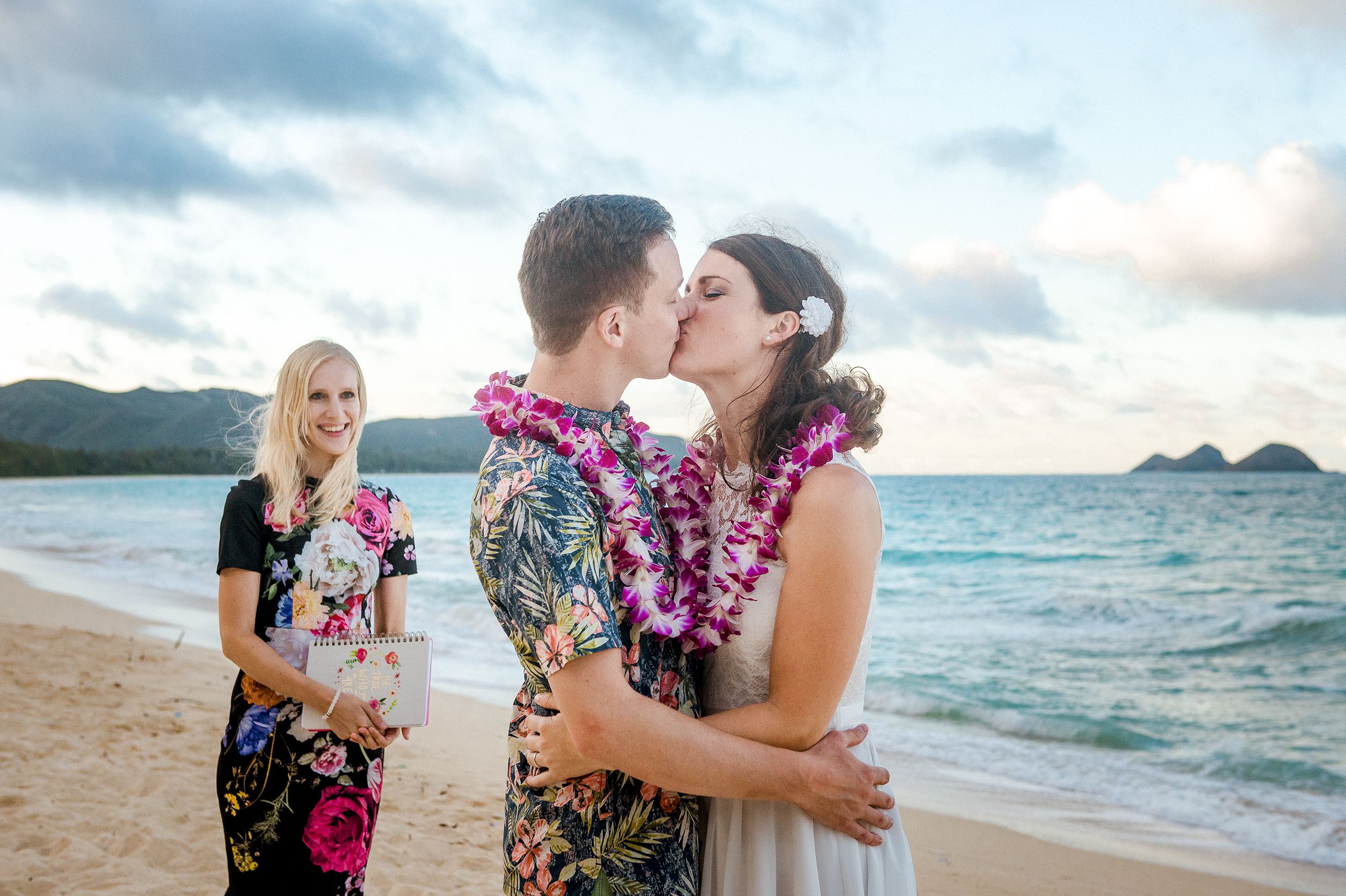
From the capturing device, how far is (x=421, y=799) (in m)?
6.28

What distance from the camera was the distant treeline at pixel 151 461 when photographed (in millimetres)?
52281

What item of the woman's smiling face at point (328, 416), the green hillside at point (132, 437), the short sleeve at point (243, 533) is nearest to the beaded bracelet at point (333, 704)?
the short sleeve at point (243, 533)

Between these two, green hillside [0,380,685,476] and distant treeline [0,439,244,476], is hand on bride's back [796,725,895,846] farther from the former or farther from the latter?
distant treeline [0,439,244,476]

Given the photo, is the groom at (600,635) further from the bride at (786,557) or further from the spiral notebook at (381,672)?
the spiral notebook at (381,672)

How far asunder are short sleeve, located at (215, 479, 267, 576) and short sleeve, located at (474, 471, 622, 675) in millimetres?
1757

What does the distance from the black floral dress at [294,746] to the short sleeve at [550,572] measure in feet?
5.77

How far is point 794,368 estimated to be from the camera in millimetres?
2539

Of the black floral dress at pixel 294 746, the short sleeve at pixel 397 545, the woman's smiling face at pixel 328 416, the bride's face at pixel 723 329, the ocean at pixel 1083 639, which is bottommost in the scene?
the ocean at pixel 1083 639

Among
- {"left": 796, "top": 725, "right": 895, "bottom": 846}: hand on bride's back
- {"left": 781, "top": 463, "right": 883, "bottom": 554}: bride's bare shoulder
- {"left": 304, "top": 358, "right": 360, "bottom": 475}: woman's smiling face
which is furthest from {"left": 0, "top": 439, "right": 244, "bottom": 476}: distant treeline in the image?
{"left": 796, "top": 725, "right": 895, "bottom": 846}: hand on bride's back

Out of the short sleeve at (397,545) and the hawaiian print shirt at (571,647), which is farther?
the short sleeve at (397,545)

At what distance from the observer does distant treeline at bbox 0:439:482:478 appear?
52281 millimetres

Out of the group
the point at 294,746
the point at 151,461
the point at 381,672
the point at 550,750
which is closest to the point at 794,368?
the point at 550,750

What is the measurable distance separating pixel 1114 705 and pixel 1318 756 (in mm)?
2096

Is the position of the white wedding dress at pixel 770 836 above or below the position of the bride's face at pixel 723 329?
below
